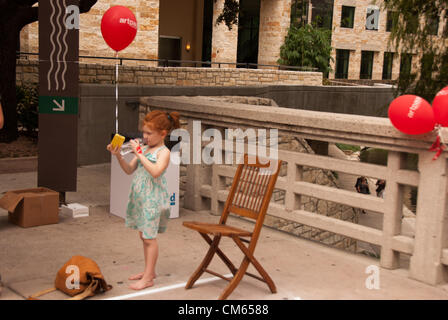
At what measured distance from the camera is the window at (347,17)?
152 ft

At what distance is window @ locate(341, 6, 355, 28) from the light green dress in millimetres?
43365

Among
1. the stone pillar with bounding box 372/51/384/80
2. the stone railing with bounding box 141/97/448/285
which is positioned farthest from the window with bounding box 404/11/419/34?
the stone pillar with bounding box 372/51/384/80

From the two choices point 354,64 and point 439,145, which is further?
point 354,64

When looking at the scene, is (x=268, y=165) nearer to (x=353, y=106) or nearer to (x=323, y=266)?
(x=323, y=266)

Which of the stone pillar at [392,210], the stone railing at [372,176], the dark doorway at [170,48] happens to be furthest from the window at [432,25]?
the dark doorway at [170,48]

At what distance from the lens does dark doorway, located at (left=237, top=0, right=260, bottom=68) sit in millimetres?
39438

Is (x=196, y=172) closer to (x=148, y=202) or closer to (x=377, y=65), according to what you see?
(x=148, y=202)

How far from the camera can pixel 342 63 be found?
1857 inches

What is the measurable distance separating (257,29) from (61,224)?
33.7 m

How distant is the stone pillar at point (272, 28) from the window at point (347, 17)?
10.7 metres

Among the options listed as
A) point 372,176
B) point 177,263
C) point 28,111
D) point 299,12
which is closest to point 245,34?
point 299,12

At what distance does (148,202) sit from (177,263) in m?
1.05

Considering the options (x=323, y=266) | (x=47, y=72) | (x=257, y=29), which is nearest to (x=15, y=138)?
(x=47, y=72)

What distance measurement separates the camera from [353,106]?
100 feet
